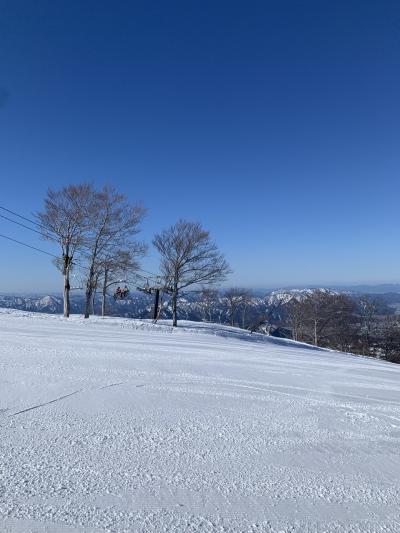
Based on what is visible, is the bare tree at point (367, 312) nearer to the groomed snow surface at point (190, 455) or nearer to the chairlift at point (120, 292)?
the chairlift at point (120, 292)

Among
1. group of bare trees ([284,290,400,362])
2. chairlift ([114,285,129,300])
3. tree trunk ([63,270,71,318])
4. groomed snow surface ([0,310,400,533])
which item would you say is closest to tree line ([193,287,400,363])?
group of bare trees ([284,290,400,362])

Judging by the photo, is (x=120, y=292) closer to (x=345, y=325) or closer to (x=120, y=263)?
(x=120, y=263)

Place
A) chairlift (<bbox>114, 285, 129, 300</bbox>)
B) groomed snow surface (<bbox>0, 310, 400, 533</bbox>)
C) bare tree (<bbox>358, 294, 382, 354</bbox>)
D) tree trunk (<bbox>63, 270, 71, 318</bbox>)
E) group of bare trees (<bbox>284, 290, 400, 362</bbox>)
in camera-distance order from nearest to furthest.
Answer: groomed snow surface (<bbox>0, 310, 400, 533</bbox>) → tree trunk (<bbox>63, 270, 71, 318</bbox>) → chairlift (<bbox>114, 285, 129, 300</bbox>) → group of bare trees (<bbox>284, 290, 400, 362</bbox>) → bare tree (<bbox>358, 294, 382, 354</bbox>)

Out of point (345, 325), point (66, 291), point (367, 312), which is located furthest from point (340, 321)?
point (66, 291)

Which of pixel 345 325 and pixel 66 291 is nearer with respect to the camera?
pixel 66 291

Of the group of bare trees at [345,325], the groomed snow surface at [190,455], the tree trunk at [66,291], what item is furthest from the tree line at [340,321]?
the groomed snow surface at [190,455]

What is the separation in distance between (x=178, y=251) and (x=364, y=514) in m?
25.6

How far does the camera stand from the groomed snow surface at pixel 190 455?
1.98 metres

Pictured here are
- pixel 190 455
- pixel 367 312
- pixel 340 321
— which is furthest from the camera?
pixel 367 312

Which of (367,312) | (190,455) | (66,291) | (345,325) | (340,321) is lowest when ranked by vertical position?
(345,325)

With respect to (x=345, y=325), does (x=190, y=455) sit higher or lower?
higher

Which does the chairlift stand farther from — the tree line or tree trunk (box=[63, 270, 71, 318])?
the tree line

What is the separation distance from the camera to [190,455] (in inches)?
107

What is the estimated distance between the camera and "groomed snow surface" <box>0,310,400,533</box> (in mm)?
1976
